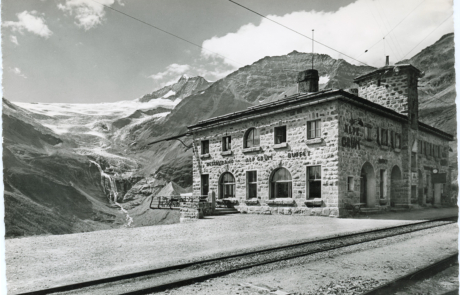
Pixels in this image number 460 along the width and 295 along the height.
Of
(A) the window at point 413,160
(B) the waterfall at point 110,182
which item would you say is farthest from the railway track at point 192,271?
(B) the waterfall at point 110,182

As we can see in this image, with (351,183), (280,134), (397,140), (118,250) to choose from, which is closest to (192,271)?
(118,250)

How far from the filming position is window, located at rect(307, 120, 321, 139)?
Result: 51.4 feet

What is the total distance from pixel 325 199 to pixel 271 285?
10.8 metres

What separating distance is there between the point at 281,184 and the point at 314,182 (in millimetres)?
2005

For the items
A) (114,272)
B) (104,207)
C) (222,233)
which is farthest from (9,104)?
(104,207)

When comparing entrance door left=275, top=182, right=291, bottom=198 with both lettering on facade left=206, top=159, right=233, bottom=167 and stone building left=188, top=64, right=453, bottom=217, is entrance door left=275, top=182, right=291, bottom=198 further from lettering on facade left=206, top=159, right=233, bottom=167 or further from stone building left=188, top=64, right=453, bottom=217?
lettering on facade left=206, top=159, right=233, bottom=167

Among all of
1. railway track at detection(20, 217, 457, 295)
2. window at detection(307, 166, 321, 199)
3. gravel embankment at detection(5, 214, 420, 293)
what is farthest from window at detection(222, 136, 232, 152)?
railway track at detection(20, 217, 457, 295)

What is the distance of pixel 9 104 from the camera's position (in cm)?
582

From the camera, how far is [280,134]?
17.4 metres

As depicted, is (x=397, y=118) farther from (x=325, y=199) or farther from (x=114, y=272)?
(x=114, y=272)

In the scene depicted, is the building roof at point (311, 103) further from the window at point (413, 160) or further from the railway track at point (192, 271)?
the railway track at point (192, 271)

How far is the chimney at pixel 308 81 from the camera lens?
19141 mm

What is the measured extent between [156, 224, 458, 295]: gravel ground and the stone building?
7.33m

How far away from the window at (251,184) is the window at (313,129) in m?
4.07
